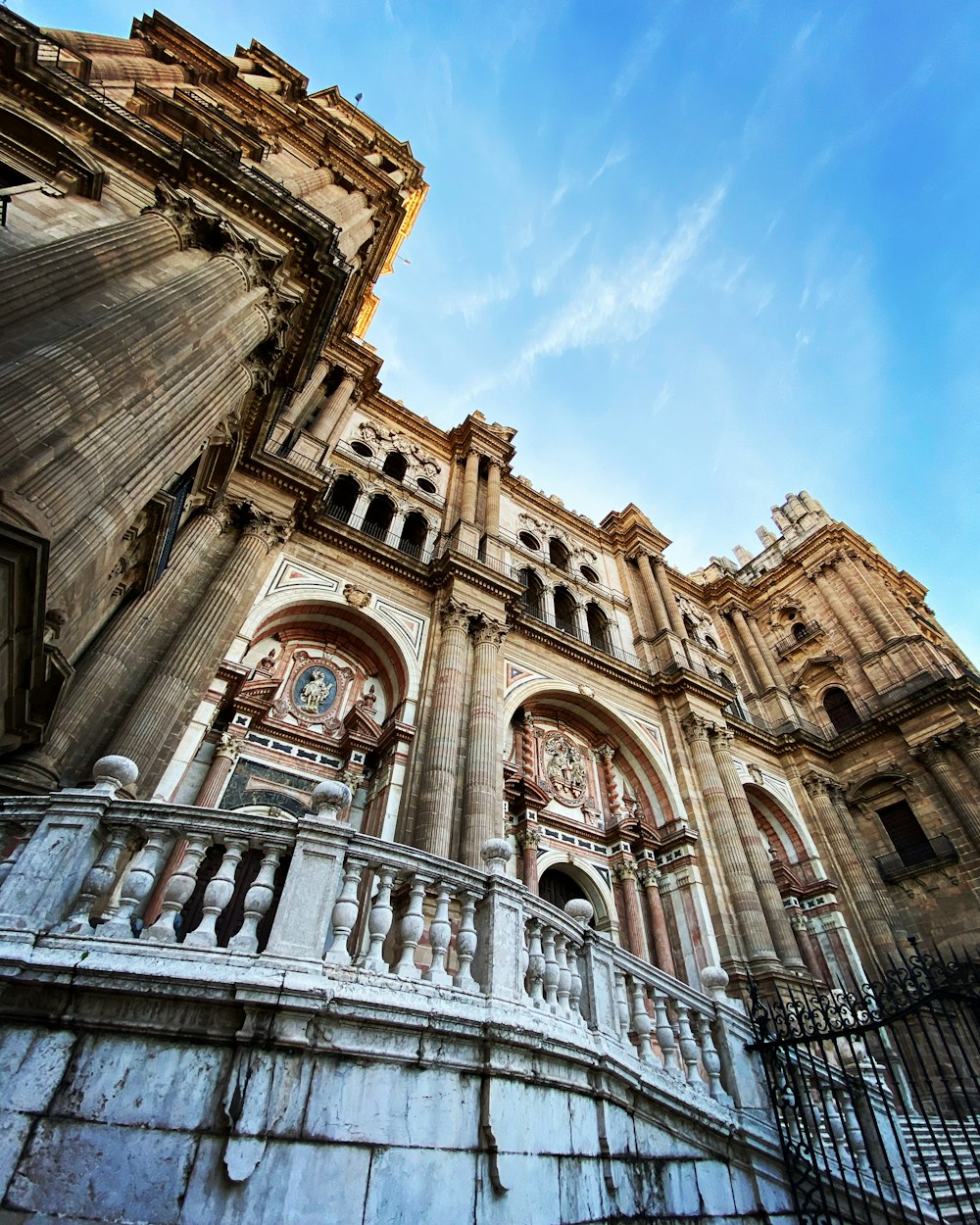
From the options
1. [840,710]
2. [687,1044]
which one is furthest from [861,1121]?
[840,710]

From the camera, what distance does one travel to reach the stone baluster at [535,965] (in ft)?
15.7

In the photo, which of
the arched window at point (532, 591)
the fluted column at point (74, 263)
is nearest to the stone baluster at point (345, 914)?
the fluted column at point (74, 263)

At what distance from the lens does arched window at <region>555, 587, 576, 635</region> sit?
65.0 ft

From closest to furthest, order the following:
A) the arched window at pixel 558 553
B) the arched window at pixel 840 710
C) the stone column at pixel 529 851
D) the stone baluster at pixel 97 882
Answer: the stone baluster at pixel 97 882
the stone column at pixel 529 851
the arched window at pixel 558 553
the arched window at pixel 840 710

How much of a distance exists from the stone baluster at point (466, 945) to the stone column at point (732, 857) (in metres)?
10.8

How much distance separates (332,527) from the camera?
14.0 m

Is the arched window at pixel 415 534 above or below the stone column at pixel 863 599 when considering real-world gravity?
below

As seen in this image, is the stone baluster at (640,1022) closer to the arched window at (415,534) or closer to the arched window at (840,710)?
the arched window at (415,534)

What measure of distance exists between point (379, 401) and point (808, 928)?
20.6 m

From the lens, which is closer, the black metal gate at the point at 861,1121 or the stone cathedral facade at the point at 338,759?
the stone cathedral facade at the point at 338,759

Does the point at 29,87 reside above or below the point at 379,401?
below

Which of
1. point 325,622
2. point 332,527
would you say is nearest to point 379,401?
point 332,527

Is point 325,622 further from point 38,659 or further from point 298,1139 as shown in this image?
point 298,1139

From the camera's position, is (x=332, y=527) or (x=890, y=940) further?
(x=890, y=940)
